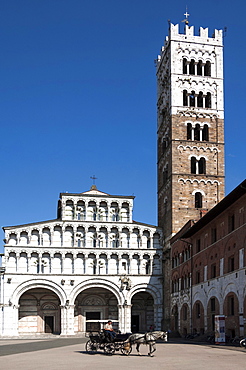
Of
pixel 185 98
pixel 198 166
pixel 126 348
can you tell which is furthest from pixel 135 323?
pixel 126 348

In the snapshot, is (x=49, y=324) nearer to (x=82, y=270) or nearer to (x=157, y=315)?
(x=82, y=270)

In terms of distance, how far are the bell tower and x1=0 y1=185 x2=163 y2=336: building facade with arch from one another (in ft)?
14.8

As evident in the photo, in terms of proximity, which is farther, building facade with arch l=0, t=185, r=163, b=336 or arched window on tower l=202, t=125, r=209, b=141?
arched window on tower l=202, t=125, r=209, b=141

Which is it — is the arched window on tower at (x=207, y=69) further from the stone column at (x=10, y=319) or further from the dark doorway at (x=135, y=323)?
the stone column at (x=10, y=319)

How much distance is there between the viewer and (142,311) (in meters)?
Result: 61.2

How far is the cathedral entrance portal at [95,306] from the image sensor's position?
6034 cm

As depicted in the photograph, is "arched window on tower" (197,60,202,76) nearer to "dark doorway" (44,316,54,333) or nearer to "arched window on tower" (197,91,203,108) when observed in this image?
"arched window on tower" (197,91,203,108)

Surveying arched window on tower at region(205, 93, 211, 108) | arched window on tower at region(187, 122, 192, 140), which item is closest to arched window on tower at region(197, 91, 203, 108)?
arched window on tower at region(205, 93, 211, 108)

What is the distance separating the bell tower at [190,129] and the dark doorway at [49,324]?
1528cm

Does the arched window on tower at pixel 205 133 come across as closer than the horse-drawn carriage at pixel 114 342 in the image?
No

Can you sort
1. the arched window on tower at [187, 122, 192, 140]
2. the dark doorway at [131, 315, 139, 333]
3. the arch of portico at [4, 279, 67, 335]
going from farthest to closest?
1. the arched window on tower at [187, 122, 192, 140]
2. the dark doorway at [131, 315, 139, 333]
3. the arch of portico at [4, 279, 67, 335]

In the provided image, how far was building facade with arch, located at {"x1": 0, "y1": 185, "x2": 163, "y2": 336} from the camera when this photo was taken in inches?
2270

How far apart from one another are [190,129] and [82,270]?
19.1 m

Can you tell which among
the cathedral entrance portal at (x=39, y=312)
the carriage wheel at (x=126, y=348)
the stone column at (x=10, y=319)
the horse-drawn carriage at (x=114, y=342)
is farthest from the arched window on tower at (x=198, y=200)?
the carriage wheel at (x=126, y=348)
